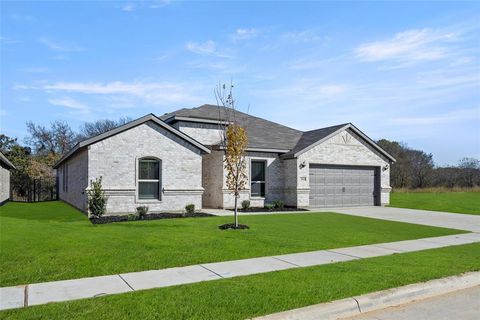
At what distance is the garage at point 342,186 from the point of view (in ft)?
74.9

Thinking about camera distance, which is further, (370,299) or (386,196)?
(386,196)

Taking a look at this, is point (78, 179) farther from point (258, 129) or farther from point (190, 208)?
point (258, 129)

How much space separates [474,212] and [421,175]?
3202cm

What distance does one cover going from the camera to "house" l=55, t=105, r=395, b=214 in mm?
17375

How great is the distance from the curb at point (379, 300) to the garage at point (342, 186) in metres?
15.7

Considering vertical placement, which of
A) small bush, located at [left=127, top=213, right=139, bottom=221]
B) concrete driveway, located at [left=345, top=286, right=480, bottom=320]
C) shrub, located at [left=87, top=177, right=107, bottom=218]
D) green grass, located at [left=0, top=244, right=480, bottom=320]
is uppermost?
shrub, located at [left=87, top=177, right=107, bottom=218]

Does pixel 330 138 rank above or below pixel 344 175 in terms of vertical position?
above

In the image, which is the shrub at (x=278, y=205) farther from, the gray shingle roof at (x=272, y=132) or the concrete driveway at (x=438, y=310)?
the concrete driveway at (x=438, y=310)

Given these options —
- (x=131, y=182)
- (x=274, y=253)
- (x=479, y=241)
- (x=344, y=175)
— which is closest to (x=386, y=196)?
(x=344, y=175)

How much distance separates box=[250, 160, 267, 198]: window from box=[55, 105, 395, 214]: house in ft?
0.19

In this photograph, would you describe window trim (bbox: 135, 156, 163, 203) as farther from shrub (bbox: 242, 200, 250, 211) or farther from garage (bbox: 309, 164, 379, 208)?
garage (bbox: 309, 164, 379, 208)

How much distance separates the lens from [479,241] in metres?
11.2

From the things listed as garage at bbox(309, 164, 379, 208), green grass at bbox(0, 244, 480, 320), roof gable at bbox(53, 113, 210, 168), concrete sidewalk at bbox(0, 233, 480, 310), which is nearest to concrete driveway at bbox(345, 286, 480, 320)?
green grass at bbox(0, 244, 480, 320)

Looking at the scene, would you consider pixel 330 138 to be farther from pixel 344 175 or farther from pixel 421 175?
pixel 421 175
